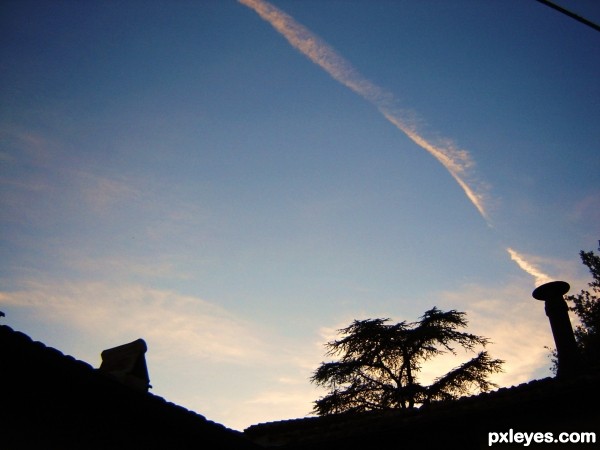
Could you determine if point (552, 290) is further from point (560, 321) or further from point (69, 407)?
point (69, 407)

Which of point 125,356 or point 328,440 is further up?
point 125,356

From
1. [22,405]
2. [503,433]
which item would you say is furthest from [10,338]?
[503,433]

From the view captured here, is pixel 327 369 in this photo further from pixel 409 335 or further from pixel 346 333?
pixel 409 335

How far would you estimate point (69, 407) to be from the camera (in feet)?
18.8

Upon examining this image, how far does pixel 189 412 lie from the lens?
6.73 m

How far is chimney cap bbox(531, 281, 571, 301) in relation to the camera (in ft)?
35.7

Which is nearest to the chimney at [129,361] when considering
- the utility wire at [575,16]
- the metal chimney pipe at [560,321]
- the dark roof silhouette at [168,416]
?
the dark roof silhouette at [168,416]

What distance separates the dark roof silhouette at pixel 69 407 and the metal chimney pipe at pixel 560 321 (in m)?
8.71

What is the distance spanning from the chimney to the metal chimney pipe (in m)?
9.67

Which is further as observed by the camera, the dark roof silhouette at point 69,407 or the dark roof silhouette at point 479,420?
the dark roof silhouette at point 479,420

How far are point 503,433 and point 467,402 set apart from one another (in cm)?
79

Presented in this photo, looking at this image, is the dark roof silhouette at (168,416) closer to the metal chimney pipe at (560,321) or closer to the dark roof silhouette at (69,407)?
the dark roof silhouette at (69,407)

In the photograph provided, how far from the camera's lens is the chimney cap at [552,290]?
1088 cm

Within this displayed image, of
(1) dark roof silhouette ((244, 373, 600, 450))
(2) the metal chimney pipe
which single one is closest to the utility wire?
(1) dark roof silhouette ((244, 373, 600, 450))
